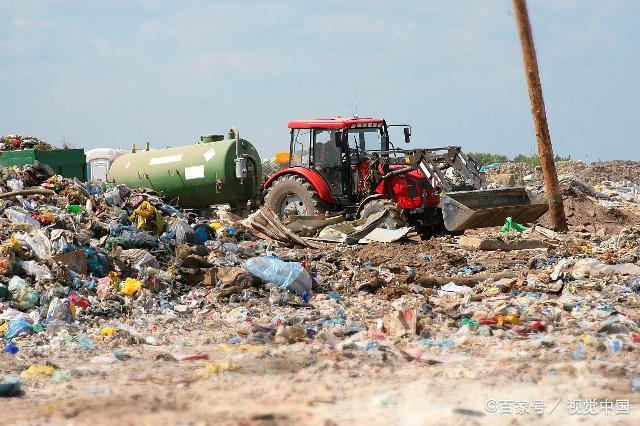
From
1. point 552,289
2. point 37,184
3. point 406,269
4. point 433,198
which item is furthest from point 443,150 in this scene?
point 37,184

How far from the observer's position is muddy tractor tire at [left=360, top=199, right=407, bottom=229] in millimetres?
13203

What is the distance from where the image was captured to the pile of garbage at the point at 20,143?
17641mm

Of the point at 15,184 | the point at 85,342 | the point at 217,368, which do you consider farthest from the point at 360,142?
the point at 217,368

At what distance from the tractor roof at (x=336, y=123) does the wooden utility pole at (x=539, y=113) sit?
7.89 ft

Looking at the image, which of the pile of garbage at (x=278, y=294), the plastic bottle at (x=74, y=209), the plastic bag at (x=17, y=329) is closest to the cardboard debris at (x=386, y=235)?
the pile of garbage at (x=278, y=294)

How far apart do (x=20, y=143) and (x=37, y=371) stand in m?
12.4

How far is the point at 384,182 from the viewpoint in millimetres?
13953

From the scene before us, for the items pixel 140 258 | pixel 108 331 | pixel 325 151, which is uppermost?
pixel 325 151

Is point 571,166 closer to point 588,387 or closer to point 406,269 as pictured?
point 406,269

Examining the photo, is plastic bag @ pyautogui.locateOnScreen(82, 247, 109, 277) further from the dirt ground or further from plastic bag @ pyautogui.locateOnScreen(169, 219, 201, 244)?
the dirt ground

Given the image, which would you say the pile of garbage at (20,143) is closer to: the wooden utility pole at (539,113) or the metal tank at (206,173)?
the metal tank at (206,173)

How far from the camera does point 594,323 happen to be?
24.7 ft

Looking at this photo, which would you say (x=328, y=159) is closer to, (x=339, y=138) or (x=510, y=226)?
(x=339, y=138)

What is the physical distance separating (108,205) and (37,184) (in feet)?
4.57
